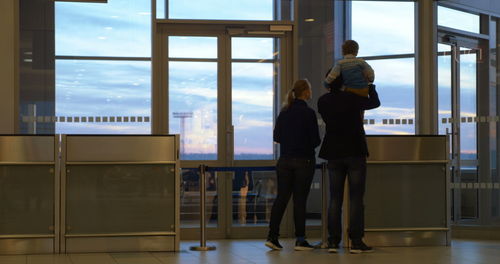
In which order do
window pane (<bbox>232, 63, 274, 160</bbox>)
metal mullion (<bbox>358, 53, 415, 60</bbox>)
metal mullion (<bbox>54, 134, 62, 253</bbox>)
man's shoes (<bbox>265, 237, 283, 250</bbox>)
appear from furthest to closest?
metal mullion (<bbox>358, 53, 415, 60</bbox>)
window pane (<bbox>232, 63, 274, 160</bbox>)
man's shoes (<bbox>265, 237, 283, 250</bbox>)
metal mullion (<bbox>54, 134, 62, 253</bbox>)

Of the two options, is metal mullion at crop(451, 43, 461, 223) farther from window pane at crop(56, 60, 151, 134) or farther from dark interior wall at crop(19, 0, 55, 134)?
dark interior wall at crop(19, 0, 55, 134)

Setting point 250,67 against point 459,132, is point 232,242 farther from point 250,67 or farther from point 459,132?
point 459,132

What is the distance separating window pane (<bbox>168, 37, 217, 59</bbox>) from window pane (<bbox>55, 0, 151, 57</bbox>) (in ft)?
0.93

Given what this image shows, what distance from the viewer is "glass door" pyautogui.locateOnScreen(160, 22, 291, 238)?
9477 millimetres

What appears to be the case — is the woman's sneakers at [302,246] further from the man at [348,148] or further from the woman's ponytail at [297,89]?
the woman's ponytail at [297,89]

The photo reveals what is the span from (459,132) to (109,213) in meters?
4.23

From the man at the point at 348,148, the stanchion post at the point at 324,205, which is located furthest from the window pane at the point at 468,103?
the man at the point at 348,148

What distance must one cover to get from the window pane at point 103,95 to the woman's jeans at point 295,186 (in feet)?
7.23

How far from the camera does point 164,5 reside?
9492 mm

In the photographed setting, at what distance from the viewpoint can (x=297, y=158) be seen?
7723 mm

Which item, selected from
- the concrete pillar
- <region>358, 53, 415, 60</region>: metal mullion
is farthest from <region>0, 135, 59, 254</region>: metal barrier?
<region>358, 53, 415, 60</region>: metal mullion

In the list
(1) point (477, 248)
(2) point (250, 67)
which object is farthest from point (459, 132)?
(2) point (250, 67)

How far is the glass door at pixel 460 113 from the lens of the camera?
31.0 feet

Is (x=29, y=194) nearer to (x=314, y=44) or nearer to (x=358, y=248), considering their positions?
(x=358, y=248)
